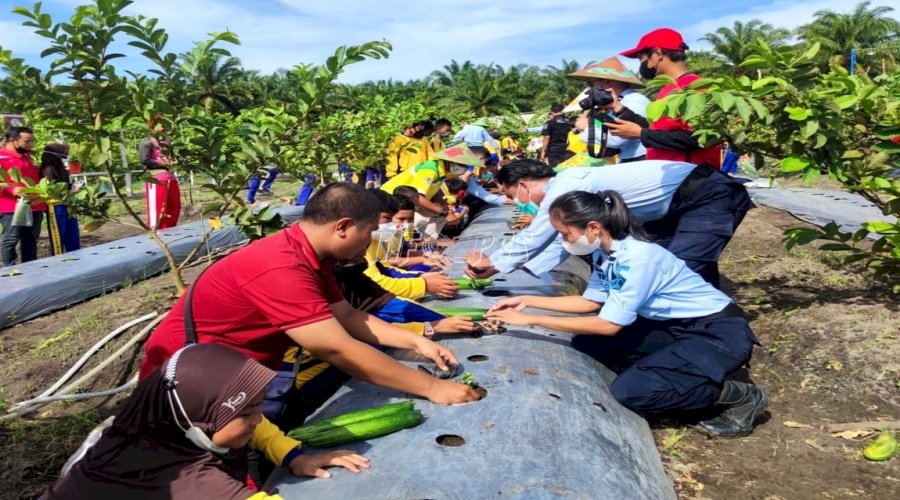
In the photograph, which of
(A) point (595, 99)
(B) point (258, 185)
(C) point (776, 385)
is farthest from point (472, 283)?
(B) point (258, 185)

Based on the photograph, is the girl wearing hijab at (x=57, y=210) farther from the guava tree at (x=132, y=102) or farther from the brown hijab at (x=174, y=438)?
the brown hijab at (x=174, y=438)

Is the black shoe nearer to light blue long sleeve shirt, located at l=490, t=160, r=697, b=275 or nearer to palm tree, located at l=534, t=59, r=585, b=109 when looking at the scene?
light blue long sleeve shirt, located at l=490, t=160, r=697, b=275

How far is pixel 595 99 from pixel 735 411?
259cm

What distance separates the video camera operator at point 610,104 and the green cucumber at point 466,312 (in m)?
1.90

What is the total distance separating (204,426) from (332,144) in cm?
677

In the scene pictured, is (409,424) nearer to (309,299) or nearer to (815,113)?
(309,299)

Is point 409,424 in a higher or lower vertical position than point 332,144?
lower

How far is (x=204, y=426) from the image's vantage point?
1972mm

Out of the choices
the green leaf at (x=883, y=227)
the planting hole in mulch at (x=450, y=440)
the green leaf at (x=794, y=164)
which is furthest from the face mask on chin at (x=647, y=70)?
the planting hole in mulch at (x=450, y=440)

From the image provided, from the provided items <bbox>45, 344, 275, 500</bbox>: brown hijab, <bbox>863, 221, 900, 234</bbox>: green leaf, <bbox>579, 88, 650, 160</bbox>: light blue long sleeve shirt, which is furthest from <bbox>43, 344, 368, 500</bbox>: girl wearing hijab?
<bbox>863, 221, 900, 234</bbox>: green leaf

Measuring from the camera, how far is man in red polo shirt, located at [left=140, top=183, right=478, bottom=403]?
2.45 m

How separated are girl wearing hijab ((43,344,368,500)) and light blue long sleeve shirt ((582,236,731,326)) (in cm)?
183

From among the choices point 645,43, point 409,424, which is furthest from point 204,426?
point 645,43

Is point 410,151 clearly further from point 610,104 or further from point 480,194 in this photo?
point 610,104
